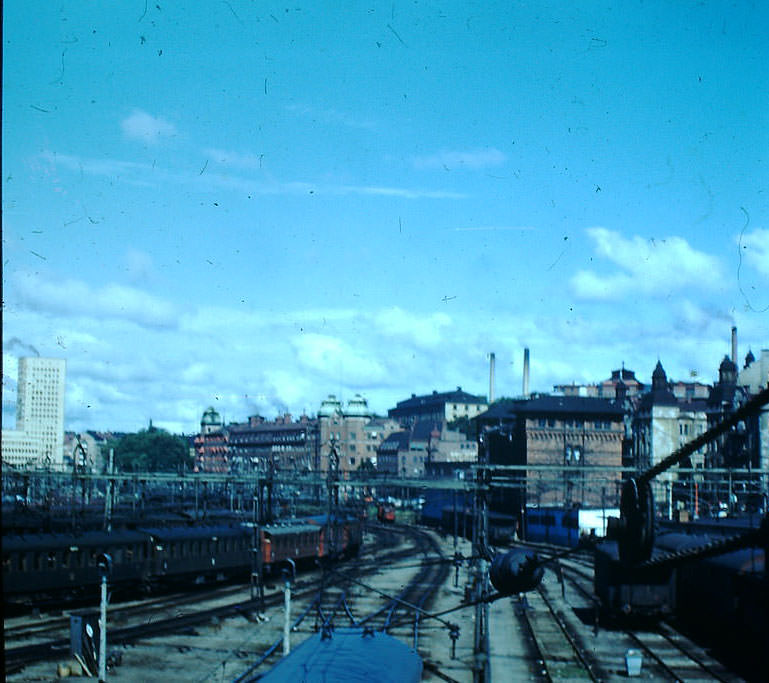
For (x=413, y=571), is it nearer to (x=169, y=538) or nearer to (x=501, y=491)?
(x=169, y=538)

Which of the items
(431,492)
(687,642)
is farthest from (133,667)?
(431,492)

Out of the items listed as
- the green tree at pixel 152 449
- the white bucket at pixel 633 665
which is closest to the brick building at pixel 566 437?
the white bucket at pixel 633 665

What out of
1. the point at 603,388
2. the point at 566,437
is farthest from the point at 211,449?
the point at 566,437

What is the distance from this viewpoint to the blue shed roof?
52.1 feet

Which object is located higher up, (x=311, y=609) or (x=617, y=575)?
(x=617, y=575)

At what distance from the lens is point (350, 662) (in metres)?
16.9

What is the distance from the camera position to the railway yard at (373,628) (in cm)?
2630

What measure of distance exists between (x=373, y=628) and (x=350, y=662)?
43.9 ft

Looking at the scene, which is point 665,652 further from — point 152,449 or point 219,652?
point 152,449

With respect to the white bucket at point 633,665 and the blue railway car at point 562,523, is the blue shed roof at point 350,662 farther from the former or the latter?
the blue railway car at point 562,523

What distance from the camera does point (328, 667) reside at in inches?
643

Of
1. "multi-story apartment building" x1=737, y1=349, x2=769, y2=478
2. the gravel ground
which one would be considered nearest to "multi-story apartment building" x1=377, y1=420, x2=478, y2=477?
"multi-story apartment building" x1=737, y1=349, x2=769, y2=478

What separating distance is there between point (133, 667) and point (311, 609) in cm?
1197

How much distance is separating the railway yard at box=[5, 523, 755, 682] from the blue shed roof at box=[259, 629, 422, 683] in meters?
1.10
